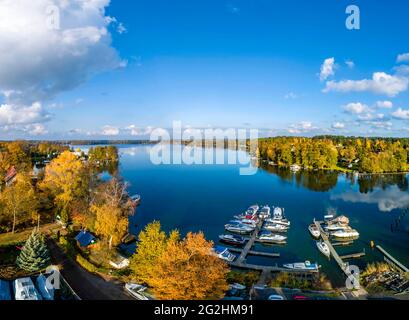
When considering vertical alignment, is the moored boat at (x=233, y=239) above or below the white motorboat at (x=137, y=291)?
below

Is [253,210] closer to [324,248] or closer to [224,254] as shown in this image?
[324,248]

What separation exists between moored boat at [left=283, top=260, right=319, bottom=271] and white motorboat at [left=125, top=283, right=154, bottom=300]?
309 inches

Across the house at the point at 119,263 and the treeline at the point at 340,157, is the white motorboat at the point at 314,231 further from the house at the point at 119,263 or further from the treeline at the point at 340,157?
the treeline at the point at 340,157

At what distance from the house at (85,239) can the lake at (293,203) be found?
172 inches

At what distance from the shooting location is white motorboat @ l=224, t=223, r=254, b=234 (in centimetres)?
2157

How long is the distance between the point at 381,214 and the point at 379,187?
1461cm

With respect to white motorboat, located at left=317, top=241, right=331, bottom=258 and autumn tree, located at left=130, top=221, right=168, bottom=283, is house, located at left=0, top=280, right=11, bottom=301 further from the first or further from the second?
white motorboat, located at left=317, top=241, right=331, bottom=258

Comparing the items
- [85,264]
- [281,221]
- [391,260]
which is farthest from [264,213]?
[85,264]

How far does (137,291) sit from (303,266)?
8789mm

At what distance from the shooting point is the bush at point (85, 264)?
13336mm

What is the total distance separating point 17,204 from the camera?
1809cm

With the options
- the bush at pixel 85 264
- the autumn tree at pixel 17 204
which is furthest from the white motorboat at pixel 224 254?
the autumn tree at pixel 17 204

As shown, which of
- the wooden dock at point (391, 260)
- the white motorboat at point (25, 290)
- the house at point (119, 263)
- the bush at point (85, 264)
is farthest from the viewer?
the wooden dock at point (391, 260)

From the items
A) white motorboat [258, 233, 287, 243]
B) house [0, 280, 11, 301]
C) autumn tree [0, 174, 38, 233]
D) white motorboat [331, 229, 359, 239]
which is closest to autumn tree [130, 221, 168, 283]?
house [0, 280, 11, 301]
